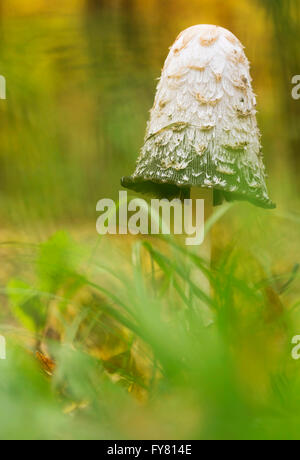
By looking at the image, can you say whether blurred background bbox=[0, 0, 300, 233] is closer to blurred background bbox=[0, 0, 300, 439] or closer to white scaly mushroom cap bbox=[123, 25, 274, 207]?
blurred background bbox=[0, 0, 300, 439]

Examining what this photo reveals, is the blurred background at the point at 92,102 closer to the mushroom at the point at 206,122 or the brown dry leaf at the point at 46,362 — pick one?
the mushroom at the point at 206,122

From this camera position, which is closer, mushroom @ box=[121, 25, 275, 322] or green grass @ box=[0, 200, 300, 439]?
green grass @ box=[0, 200, 300, 439]

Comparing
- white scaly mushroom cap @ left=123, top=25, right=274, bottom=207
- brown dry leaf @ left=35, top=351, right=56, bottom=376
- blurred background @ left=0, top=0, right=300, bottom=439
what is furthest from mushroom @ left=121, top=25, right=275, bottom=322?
brown dry leaf @ left=35, top=351, right=56, bottom=376

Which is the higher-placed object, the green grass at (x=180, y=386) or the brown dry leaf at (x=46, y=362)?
the brown dry leaf at (x=46, y=362)

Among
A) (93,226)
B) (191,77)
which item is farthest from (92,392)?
(93,226)

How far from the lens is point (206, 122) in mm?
891

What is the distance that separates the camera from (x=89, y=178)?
1416 mm

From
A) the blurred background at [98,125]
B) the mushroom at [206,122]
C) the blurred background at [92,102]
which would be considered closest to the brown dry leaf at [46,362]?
the blurred background at [98,125]

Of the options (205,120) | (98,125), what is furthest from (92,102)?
(205,120)

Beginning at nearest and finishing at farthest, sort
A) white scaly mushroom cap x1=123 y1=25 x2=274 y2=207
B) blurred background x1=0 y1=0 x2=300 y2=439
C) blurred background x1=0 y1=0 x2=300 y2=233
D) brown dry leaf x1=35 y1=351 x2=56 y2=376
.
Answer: brown dry leaf x1=35 y1=351 x2=56 y2=376
white scaly mushroom cap x1=123 y1=25 x2=274 y2=207
blurred background x1=0 y1=0 x2=300 y2=439
blurred background x1=0 y1=0 x2=300 y2=233

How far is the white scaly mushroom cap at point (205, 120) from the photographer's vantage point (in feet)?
2.92

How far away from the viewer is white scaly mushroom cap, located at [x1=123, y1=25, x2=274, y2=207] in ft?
2.92

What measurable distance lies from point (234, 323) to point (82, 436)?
14 centimetres

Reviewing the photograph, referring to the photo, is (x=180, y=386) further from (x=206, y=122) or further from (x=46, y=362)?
(x=206, y=122)
